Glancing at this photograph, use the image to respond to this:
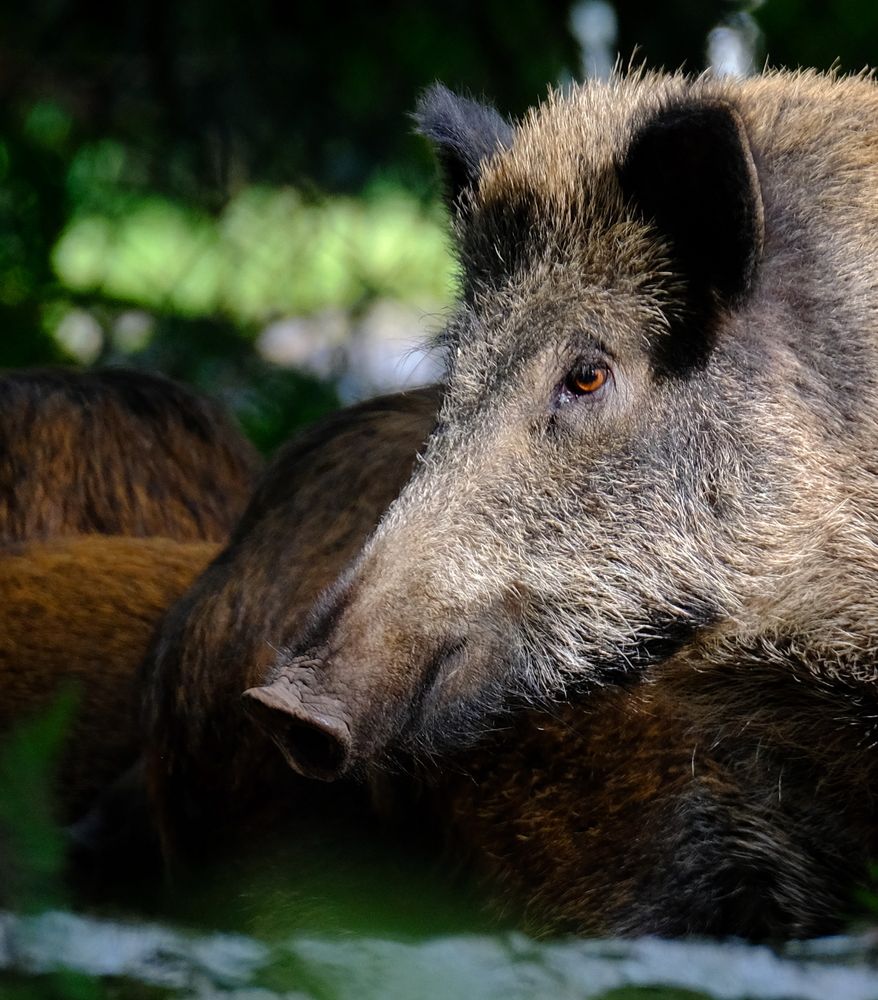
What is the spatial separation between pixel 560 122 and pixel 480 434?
2.07ft

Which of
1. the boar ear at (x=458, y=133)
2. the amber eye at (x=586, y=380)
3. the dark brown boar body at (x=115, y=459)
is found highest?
the boar ear at (x=458, y=133)

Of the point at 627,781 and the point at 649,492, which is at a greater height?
the point at 649,492

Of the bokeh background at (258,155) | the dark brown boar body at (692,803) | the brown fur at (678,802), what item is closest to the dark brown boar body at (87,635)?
the brown fur at (678,802)

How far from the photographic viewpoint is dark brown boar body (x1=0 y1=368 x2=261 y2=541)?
379 centimetres

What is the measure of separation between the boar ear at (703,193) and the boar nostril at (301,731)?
81 cm

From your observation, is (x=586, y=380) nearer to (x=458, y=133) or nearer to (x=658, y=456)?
(x=658, y=456)

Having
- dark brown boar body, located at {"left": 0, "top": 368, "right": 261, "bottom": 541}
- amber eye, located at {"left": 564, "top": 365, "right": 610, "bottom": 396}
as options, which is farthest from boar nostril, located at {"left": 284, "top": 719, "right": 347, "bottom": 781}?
dark brown boar body, located at {"left": 0, "top": 368, "right": 261, "bottom": 541}

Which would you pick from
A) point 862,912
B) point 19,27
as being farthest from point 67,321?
point 862,912

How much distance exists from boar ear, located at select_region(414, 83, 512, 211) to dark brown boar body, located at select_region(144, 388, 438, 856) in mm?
426

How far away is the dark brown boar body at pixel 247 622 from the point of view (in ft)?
9.27

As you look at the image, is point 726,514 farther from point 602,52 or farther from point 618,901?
point 602,52

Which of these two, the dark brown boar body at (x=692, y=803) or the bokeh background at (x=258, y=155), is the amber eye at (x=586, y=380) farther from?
the bokeh background at (x=258, y=155)

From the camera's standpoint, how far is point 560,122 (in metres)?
2.78

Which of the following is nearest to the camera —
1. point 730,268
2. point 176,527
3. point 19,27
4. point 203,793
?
point 730,268
